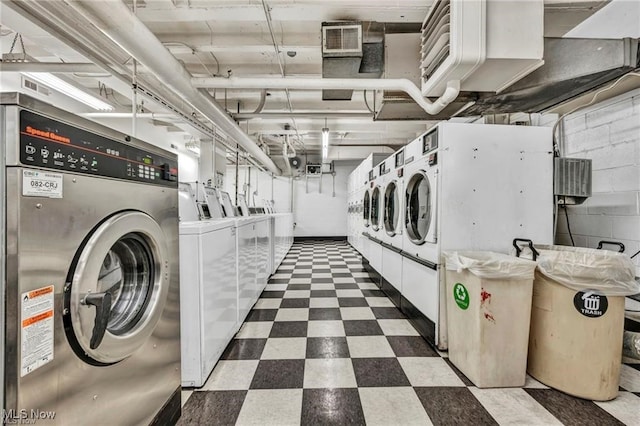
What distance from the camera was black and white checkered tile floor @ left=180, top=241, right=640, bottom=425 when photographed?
1.38 metres

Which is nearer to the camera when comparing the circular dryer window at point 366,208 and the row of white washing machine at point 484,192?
the row of white washing machine at point 484,192

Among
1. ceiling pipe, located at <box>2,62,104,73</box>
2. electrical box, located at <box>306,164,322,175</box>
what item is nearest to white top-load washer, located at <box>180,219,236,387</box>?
ceiling pipe, located at <box>2,62,104,73</box>

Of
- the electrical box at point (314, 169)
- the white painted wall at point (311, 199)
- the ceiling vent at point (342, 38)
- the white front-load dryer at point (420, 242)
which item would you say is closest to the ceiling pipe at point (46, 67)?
the ceiling vent at point (342, 38)

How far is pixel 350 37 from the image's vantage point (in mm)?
2059

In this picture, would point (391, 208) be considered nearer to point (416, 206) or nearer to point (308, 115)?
point (416, 206)

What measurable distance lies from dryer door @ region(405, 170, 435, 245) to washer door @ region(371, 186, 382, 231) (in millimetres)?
886

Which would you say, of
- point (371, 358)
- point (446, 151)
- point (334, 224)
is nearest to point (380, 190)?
point (446, 151)

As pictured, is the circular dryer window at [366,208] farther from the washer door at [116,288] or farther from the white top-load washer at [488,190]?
the washer door at [116,288]

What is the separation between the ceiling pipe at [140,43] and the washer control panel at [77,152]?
89 cm

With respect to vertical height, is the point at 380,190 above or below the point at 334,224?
above

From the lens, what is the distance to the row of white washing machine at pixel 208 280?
1575 millimetres

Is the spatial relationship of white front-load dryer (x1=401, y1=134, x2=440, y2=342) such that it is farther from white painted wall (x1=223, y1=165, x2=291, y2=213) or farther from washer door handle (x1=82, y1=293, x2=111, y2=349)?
white painted wall (x1=223, y1=165, x2=291, y2=213)

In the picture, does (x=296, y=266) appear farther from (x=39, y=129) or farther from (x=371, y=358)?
(x=39, y=129)

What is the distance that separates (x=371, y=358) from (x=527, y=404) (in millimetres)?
890
